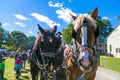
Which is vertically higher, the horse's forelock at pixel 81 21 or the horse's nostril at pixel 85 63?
the horse's forelock at pixel 81 21

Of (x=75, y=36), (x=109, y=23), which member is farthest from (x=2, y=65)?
(x=109, y=23)

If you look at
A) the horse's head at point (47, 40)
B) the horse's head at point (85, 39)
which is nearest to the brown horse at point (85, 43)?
the horse's head at point (85, 39)

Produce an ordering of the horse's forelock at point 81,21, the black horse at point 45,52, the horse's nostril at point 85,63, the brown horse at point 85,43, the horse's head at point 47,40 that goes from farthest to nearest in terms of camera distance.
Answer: the horse's head at point 47,40
the black horse at point 45,52
the horse's forelock at point 81,21
the brown horse at point 85,43
the horse's nostril at point 85,63

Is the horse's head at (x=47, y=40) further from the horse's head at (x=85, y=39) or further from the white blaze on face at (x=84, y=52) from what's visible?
the white blaze on face at (x=84, y=52)

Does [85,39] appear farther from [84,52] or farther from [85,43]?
[84,52]

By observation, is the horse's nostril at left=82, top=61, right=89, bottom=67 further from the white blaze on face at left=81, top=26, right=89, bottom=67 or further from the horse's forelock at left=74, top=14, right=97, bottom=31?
the horse's forelock at left=74, top=14, right=97, bottom=31

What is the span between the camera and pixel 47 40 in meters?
7.62

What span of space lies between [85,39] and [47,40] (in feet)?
6.97

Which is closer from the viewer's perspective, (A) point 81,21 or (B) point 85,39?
(B) point 85,39

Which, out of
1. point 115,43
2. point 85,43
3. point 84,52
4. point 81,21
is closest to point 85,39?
point 85,43

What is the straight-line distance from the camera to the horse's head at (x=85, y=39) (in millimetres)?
5539

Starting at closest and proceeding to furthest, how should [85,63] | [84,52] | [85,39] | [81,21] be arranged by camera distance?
[85,63] < [84,52] < [85,39] < [81,21]

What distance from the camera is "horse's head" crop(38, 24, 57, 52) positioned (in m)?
7.62

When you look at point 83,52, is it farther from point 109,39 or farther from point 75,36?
point 109,39
